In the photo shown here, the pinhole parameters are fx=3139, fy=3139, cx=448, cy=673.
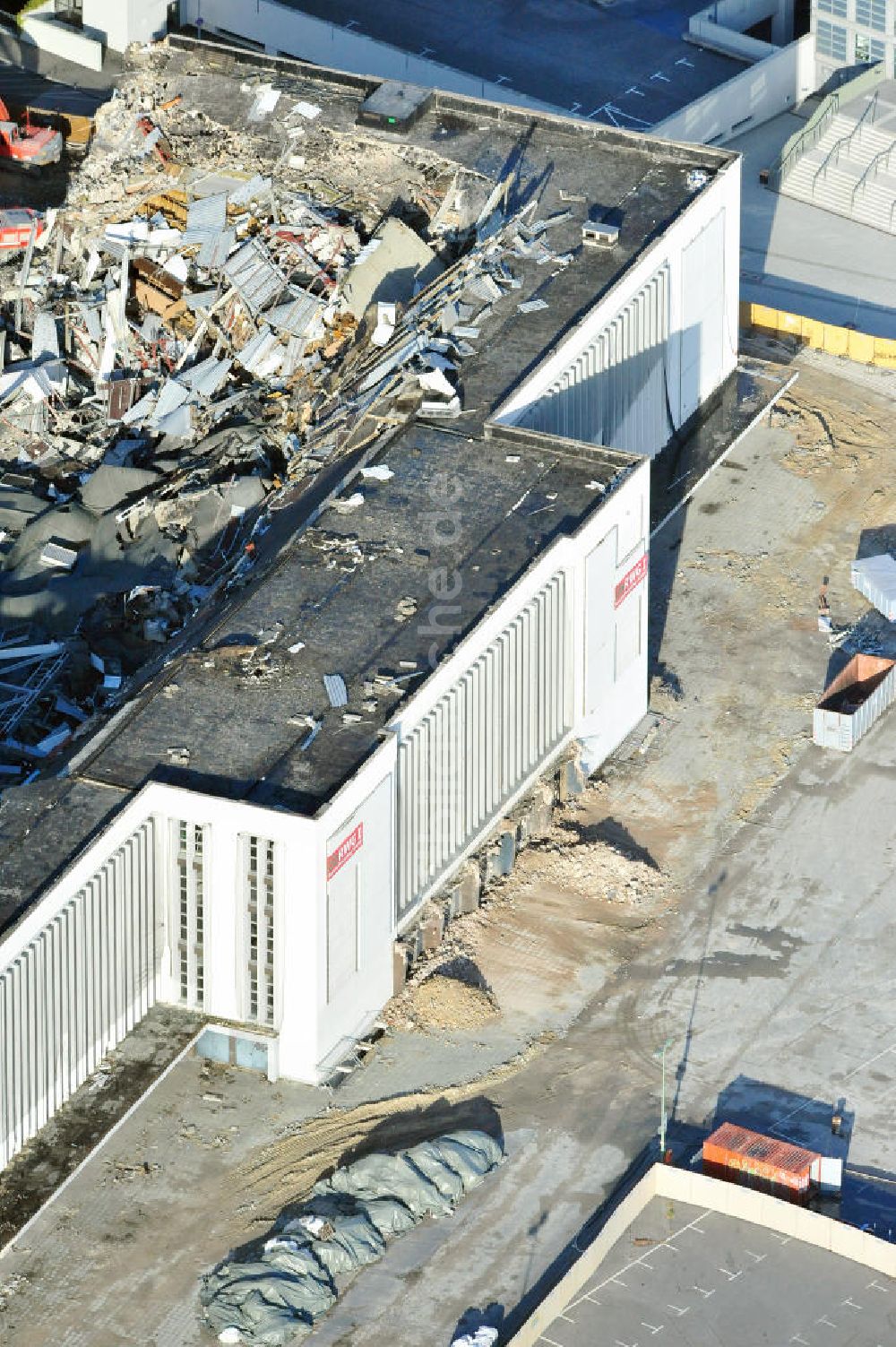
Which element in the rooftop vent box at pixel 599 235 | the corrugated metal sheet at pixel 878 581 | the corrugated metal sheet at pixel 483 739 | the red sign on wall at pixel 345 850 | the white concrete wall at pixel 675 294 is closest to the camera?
the red sign on wall at pixel 345 850

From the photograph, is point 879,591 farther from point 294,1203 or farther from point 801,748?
point 294,1203

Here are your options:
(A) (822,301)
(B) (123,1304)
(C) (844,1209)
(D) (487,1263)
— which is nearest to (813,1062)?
(C) (844,1209)

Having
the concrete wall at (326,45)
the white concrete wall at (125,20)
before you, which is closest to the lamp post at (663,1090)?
the concrete wall at (326,45)

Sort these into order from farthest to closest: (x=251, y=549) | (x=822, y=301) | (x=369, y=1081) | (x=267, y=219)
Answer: (x=822, y=301)
(x=267, y=219)
(x=251, y=549)
(x=369, y=1081)

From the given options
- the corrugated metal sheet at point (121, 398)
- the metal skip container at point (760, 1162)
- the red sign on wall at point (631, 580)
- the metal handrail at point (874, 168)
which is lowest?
the metal skip container at point (760, 1162)

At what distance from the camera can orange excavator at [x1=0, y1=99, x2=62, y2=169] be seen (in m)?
117

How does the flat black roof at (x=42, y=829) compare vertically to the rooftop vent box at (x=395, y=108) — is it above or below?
below

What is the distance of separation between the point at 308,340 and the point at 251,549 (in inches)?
499

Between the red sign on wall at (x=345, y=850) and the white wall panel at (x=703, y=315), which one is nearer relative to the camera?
the red sign on wall at (x=345, y=850)

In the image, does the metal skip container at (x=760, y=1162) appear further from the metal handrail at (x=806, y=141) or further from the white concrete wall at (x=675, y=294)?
the metal handrail at (x=806, y=141)

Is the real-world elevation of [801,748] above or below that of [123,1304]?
above

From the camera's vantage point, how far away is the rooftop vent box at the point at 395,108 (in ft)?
337

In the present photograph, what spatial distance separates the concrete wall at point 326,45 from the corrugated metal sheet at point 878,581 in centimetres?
2894

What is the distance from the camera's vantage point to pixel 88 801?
74250 millimetres
